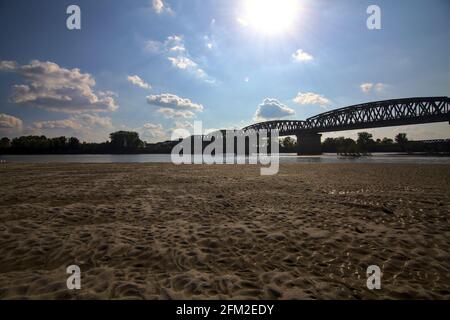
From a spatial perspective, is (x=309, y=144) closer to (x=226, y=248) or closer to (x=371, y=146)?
(x=371, y=146)

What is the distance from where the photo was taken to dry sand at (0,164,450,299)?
4.86 m

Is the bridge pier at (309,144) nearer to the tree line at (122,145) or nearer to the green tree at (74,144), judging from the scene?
the tree line at (122,145)

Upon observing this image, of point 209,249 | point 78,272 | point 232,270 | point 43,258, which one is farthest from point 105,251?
point 232,270

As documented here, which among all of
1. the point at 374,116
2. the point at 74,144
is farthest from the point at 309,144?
the point at 74,144

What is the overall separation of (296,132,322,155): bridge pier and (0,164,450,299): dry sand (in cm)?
13175

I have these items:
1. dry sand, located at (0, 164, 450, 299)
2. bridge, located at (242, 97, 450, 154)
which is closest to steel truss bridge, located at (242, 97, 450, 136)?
bridge, located at (242, 97, 450, 154)

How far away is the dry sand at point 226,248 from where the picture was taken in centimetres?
486

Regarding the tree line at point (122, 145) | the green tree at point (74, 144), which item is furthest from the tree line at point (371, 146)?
the green tree at point (74, 144)

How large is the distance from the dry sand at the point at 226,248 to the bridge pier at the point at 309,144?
132 meters

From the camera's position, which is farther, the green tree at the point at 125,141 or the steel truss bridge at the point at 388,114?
the green tree at the point at 125,141

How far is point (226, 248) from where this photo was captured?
6.89 meters

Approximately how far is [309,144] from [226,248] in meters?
144

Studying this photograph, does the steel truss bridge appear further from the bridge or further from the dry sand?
the dry sand
